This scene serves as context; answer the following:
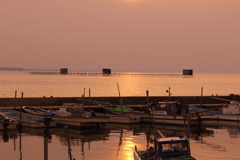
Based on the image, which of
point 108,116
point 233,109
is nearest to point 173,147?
point 108,116

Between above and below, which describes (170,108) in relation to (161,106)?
below

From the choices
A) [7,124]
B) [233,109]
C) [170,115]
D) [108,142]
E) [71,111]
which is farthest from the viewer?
[233,109]

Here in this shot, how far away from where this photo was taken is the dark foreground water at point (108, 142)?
30.7m

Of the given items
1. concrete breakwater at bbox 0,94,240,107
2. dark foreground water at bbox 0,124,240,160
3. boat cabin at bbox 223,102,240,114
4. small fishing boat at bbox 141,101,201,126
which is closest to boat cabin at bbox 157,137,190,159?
dark foreground water at bbox 0,124,240,160

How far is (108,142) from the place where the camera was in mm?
35906

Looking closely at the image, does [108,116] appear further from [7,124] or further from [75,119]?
[7,124]

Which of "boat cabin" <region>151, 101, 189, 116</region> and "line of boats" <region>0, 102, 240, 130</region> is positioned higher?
"boat cabin" <region>151, 101, 189, 116</region>

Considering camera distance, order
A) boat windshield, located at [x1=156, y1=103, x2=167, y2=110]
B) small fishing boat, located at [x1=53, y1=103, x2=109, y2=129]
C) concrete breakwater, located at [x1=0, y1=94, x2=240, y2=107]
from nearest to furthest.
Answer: small fishing boat, located at [x1=53, y1=103, x2=109, y2=129] < boat windshield, located at [x1=156, y1=103, x2=167, y2=110] < concrete breakwater, located at [x1=0, y1=94, x2=240, y2=107]

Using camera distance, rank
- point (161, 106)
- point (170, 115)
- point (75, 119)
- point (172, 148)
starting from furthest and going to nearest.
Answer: point (161, 106)
point (170, 115)
point (75, 119)
point (172, 148)

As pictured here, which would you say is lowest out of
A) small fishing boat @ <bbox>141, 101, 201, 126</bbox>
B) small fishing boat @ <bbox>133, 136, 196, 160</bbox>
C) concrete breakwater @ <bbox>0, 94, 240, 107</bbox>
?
small fishing boat @ <bbox>133, 136, 196, 160</bbox>

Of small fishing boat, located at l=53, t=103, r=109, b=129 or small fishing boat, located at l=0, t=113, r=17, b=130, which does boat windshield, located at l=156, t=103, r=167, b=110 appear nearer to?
small fishing boat, located at l=53, t=103, r=109, b=129

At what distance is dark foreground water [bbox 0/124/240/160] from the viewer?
30.7 meters

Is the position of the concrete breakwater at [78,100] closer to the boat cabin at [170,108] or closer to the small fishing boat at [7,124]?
the small fishing boat at [7,124]

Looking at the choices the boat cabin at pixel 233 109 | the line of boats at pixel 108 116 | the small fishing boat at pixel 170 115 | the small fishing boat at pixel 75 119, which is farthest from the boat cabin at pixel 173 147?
the boat cabin at pixel 233 109
